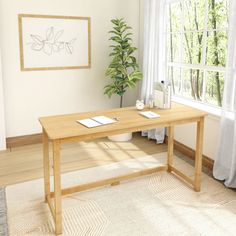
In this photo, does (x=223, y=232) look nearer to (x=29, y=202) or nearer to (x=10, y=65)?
(x=29, y=202)

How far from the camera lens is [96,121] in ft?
8.20

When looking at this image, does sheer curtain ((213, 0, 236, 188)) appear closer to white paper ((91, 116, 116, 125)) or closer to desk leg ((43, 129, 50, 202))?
white paper ((91, 116, 116, 125))

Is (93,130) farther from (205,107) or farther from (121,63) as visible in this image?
(121,63)

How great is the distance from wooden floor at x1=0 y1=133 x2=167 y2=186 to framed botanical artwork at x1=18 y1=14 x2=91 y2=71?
1.17 m

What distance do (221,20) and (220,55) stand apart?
40cm

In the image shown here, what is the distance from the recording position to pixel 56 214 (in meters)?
2.26

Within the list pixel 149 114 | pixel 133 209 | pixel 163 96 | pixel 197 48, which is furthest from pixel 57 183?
pixel 197 48

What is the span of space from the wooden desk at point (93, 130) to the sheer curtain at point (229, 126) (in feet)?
1.15

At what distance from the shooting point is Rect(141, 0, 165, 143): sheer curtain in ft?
13.0

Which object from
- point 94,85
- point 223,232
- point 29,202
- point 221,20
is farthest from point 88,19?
point 223,232

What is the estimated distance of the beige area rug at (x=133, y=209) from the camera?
7.64 ft

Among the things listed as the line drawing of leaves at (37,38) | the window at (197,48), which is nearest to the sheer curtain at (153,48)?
the window at (197,48)

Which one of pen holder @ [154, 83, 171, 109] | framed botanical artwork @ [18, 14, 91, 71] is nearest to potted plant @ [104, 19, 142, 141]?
framed botanical artwork @ [18, 14, 91, 71]

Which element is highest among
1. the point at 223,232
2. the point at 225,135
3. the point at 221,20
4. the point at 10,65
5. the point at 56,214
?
the point at 221,20
